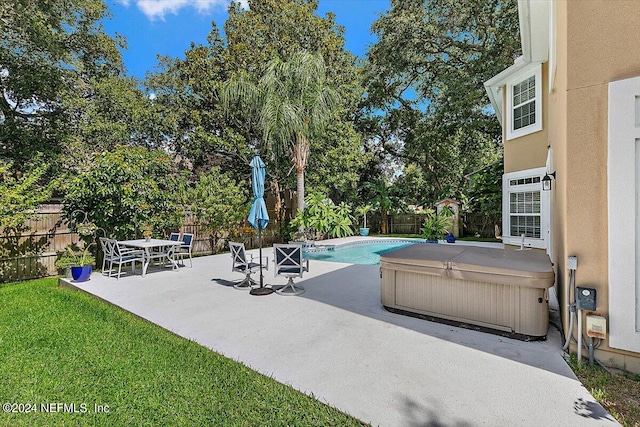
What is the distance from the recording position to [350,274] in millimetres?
8664

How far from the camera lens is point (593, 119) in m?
3.51

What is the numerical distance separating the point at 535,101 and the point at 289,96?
29.7ft

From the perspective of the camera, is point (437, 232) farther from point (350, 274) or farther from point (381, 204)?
point (350, 274)

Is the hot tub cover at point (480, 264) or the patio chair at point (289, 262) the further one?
the patio chair at point (289, 262)

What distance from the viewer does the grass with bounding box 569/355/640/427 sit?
9.01 feet

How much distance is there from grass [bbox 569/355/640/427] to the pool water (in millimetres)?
8462

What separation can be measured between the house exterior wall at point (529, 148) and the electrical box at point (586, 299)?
631cm

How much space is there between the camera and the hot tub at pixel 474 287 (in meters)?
4.20

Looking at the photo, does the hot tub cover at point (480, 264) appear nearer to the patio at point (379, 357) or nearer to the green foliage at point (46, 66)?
the patio at point (379, 357)

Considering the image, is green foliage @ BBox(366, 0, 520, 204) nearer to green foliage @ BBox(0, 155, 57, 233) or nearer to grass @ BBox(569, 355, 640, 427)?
grass @ BBox(569, 355, 640, 427)

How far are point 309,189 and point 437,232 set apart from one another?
268 inches

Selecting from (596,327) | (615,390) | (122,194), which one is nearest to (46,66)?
(122,194)

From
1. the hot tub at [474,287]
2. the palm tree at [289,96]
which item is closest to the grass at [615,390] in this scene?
the hot tub at [474,287]

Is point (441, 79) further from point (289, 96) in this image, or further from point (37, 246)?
point (37, 246)
